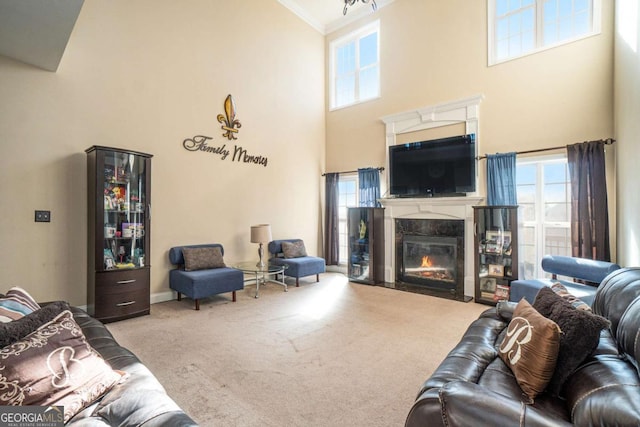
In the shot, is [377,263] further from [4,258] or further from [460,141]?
[4,258]

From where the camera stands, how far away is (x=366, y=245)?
596 centimetres

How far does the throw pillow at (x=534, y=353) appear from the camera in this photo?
4.54 feet

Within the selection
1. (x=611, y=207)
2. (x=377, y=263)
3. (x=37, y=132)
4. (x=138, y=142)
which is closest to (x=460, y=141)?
(x=611, y=207)

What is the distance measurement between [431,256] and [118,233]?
473 cm

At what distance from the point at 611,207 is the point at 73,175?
680cm

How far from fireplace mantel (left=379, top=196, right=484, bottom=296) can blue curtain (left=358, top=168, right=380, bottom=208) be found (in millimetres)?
298

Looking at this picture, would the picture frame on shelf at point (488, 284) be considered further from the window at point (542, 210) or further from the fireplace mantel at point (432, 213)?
the window at point (542, 210)

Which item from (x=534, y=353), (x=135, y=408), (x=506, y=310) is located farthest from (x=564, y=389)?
(x=135, y=408)

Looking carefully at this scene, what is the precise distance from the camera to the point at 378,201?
597cm

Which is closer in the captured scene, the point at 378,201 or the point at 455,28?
the point at 455,28

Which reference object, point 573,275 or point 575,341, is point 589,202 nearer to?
point 573,275

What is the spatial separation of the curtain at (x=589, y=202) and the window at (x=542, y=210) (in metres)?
0.30

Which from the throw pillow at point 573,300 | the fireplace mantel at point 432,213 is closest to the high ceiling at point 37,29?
the throw pillow at point 573,300

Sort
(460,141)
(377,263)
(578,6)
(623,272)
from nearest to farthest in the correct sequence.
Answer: (623,272), (578,6), (460,141), (377,263)
